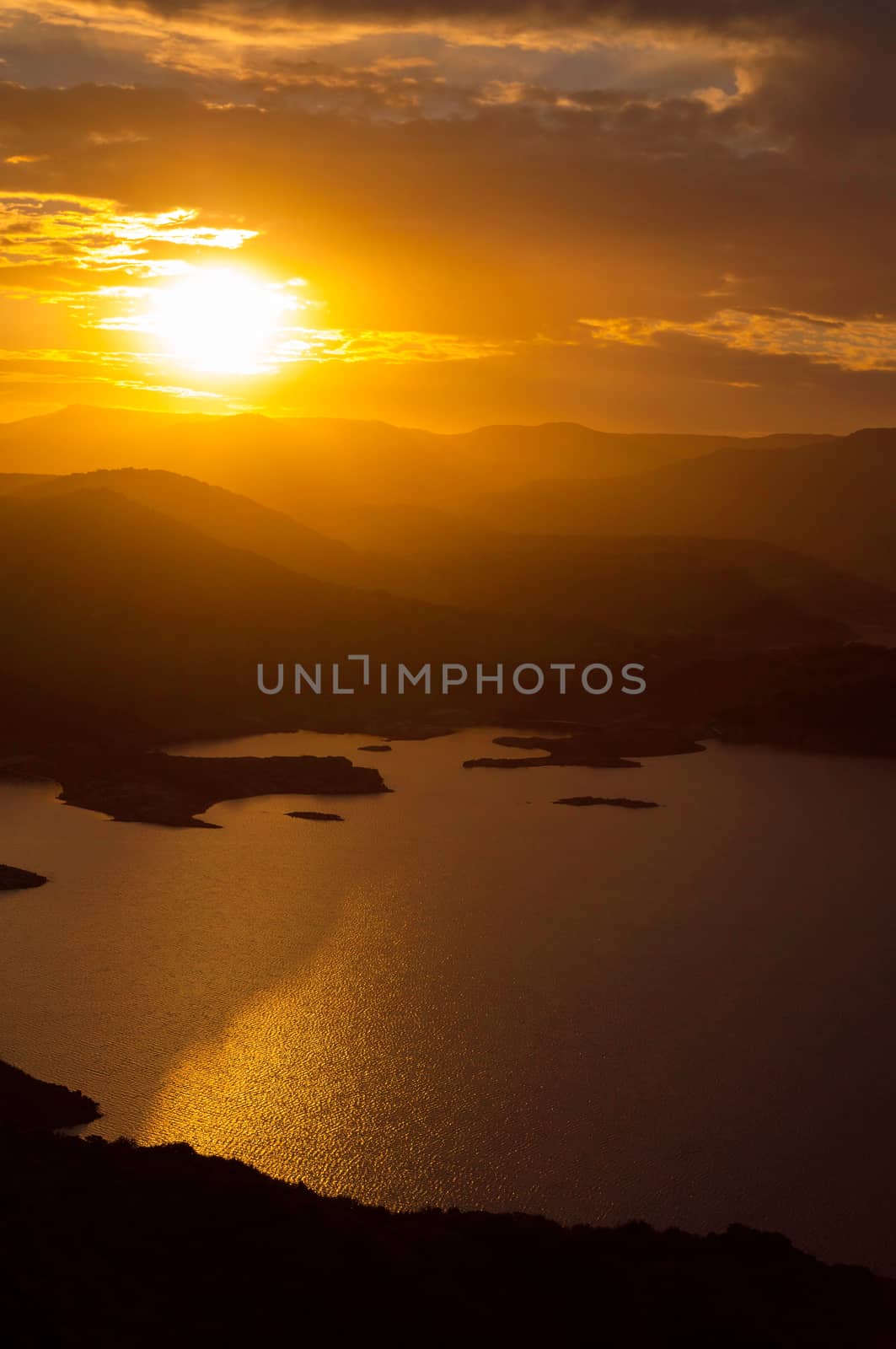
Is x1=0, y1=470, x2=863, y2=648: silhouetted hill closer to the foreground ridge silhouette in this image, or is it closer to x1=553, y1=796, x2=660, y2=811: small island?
x1=553, y1=796, x2=660, y2=811: small island

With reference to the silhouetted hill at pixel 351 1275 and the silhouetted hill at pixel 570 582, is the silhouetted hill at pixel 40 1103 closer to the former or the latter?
the silhouetted hill at pixel 351 1275

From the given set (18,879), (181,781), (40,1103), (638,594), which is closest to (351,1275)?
(40,1103)

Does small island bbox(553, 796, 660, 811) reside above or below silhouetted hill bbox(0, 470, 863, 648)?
above

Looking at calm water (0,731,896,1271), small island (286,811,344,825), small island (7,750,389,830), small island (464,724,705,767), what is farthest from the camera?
small island (464,724,705,767)

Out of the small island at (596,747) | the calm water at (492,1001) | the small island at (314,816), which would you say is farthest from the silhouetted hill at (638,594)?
the calm water at (492,1001)

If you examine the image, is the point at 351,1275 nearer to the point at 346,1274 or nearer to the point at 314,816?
the point at 346,1274

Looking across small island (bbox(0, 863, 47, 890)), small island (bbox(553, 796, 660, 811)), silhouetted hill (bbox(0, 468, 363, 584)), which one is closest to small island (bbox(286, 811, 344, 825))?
small island (bbox(553, 796, 660, 811))

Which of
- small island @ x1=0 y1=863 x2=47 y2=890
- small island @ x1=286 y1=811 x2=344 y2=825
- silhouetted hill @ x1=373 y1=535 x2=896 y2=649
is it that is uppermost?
small island @ x1=0 y1=863 x2=47 y2=890

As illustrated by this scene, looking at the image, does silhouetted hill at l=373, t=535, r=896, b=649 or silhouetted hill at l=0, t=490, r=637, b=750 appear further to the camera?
silhouetted hill at l=373, t=535, r=896, b=649
